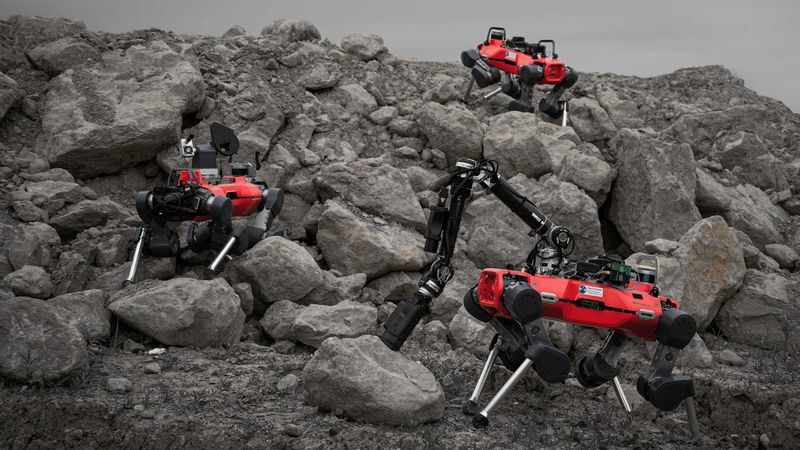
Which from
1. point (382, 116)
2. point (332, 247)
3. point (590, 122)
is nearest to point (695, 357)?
point (332, 247)

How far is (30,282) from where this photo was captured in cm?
862

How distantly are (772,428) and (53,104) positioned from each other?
1088cm

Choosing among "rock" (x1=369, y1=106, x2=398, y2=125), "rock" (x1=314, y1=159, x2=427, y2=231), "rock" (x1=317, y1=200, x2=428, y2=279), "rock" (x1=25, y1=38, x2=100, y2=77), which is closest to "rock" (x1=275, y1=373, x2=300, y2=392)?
"rock" (x1=317, y1=200, x2=428, y2=279)

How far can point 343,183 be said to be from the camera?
38.0ft

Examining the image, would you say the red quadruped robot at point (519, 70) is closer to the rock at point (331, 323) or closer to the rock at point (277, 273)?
the rock at point (277, 273)

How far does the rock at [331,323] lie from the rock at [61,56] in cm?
672

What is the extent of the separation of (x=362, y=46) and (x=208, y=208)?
8.24m

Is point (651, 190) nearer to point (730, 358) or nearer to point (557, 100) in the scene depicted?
point (730, 358)

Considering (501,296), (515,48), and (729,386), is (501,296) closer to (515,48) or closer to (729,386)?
(729,386)

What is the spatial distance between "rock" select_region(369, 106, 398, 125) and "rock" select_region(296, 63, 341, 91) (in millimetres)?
1148

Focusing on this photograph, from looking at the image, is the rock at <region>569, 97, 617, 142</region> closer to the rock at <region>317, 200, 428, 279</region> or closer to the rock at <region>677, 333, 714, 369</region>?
the rock at <region>317, 200, 428, 279</region>

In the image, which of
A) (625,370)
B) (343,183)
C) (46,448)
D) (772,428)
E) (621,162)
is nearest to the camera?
(46,448)

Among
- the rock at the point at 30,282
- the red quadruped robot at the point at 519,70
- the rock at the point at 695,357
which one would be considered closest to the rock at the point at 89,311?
the rock at the point at 30,282

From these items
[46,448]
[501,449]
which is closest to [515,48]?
[501,449]
